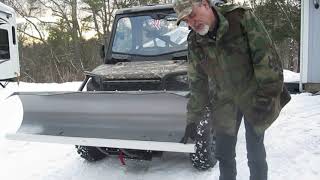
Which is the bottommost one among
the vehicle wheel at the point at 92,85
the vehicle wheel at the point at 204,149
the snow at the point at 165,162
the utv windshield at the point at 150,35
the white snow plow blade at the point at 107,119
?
the snow at the point at 165,162

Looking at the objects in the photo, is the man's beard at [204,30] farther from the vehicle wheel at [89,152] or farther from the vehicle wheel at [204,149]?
the vehicle wheel at [89,152]

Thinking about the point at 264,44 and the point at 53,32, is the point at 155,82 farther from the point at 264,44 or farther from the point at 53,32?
the point at 53,32

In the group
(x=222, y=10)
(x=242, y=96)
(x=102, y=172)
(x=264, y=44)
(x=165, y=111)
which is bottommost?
(x=102, y=172)

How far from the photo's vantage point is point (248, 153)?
2.79m

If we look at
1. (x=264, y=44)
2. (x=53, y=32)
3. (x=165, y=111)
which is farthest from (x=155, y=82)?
(x=53, y=32)

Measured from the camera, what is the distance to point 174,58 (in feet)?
16.3

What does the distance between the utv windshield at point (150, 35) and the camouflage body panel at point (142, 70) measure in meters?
0.29

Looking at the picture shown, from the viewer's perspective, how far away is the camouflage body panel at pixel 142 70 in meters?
4.36

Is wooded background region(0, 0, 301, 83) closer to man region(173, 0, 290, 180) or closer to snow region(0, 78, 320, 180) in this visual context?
snow region(0, 78, 320, 180)

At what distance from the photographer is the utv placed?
3908 mm

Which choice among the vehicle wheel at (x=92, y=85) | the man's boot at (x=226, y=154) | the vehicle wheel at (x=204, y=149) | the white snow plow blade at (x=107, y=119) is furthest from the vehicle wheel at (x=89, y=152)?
the man's boot at (x=226, y=154)

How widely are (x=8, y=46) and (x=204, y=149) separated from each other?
11.9 meters

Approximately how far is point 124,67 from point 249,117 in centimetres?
243

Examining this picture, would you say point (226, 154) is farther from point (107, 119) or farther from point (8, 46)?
point (8, 46)
